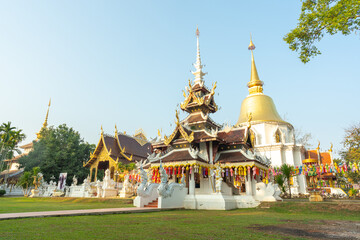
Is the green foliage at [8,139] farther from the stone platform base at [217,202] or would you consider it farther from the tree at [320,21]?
the tree at [320,21]

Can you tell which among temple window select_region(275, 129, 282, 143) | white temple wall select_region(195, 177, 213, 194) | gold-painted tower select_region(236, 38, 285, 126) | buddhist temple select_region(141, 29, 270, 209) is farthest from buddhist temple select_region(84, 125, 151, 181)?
temple window select_region(275, 129, 282, 143)

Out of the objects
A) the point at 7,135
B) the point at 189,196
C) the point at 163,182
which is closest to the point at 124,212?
the point at 163,182

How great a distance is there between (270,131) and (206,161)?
2020cm

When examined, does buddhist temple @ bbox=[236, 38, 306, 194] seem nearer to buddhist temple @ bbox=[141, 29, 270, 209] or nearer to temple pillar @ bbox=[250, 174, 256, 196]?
buddhist temple @ bbox=[141, 29, 270, 209]

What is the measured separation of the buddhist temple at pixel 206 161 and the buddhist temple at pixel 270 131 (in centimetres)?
1069

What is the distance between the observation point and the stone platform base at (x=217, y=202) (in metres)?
13.0

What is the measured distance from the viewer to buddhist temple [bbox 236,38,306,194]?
29.3 meters

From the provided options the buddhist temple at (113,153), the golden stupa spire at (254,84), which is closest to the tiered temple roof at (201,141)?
the buddhist temple at (113,153)

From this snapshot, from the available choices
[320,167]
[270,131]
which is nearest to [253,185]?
[320,167]

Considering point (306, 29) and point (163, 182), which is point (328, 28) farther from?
point (163, 182)

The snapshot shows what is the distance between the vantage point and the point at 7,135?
3372cm

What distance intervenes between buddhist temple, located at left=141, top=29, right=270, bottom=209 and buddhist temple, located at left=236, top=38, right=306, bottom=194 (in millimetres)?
10692

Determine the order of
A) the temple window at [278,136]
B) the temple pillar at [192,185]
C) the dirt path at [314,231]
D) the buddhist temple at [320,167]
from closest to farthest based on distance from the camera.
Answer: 1. the dirt path at [314,231]
2. the temple pillar at [192,185]
3. the buddhist temple at [320,167]
4. the temple window at [278,136]

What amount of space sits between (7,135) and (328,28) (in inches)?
1598
